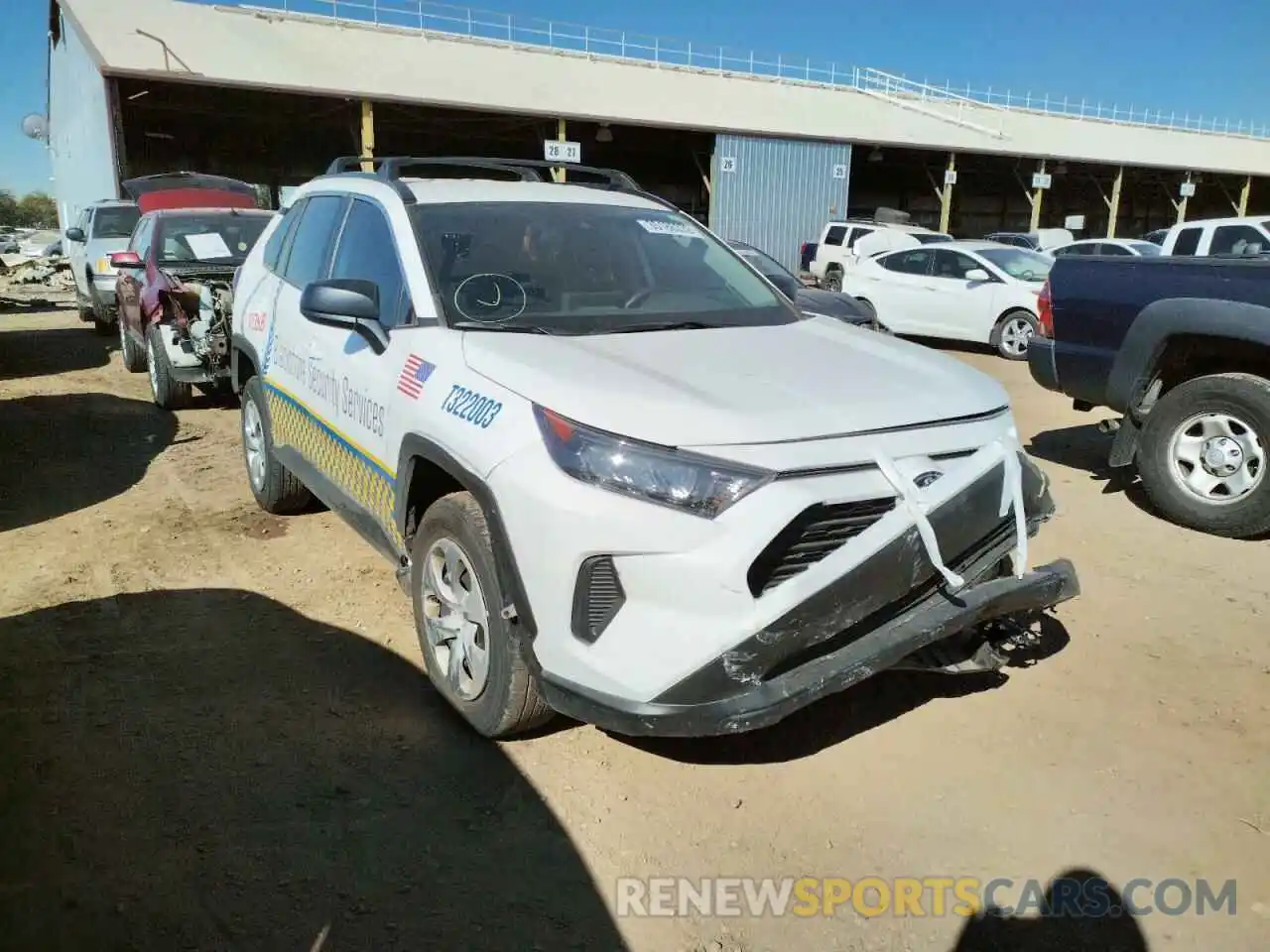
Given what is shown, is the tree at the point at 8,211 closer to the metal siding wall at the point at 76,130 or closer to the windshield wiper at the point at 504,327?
the metal siding wall at the point at 76,130

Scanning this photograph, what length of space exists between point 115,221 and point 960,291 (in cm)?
1206

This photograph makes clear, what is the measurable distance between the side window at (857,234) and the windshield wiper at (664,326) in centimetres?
1980

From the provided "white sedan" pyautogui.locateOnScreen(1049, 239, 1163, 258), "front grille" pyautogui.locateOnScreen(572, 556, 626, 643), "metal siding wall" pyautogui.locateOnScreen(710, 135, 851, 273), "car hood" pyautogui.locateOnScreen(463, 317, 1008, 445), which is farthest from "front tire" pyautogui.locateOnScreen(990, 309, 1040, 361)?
"metal siding wall" pyautogui.locateOnScreen(710, 135, 851, 273)

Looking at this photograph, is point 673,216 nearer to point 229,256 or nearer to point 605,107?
point 229,256

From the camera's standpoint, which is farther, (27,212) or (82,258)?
(27,212)

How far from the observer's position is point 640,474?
2.54 meters

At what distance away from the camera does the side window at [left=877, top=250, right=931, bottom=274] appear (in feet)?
45.8

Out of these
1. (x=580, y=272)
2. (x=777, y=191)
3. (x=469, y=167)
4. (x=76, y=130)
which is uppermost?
(x=76, y=130)

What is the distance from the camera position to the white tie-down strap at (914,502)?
2623 mm

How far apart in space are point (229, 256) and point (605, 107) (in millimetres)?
17107

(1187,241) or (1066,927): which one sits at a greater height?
(1187,241)

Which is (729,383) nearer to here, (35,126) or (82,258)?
(82,258)

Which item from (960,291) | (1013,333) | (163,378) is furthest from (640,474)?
(960,291)

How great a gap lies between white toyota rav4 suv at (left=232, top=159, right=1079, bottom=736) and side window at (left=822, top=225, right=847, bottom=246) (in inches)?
784
